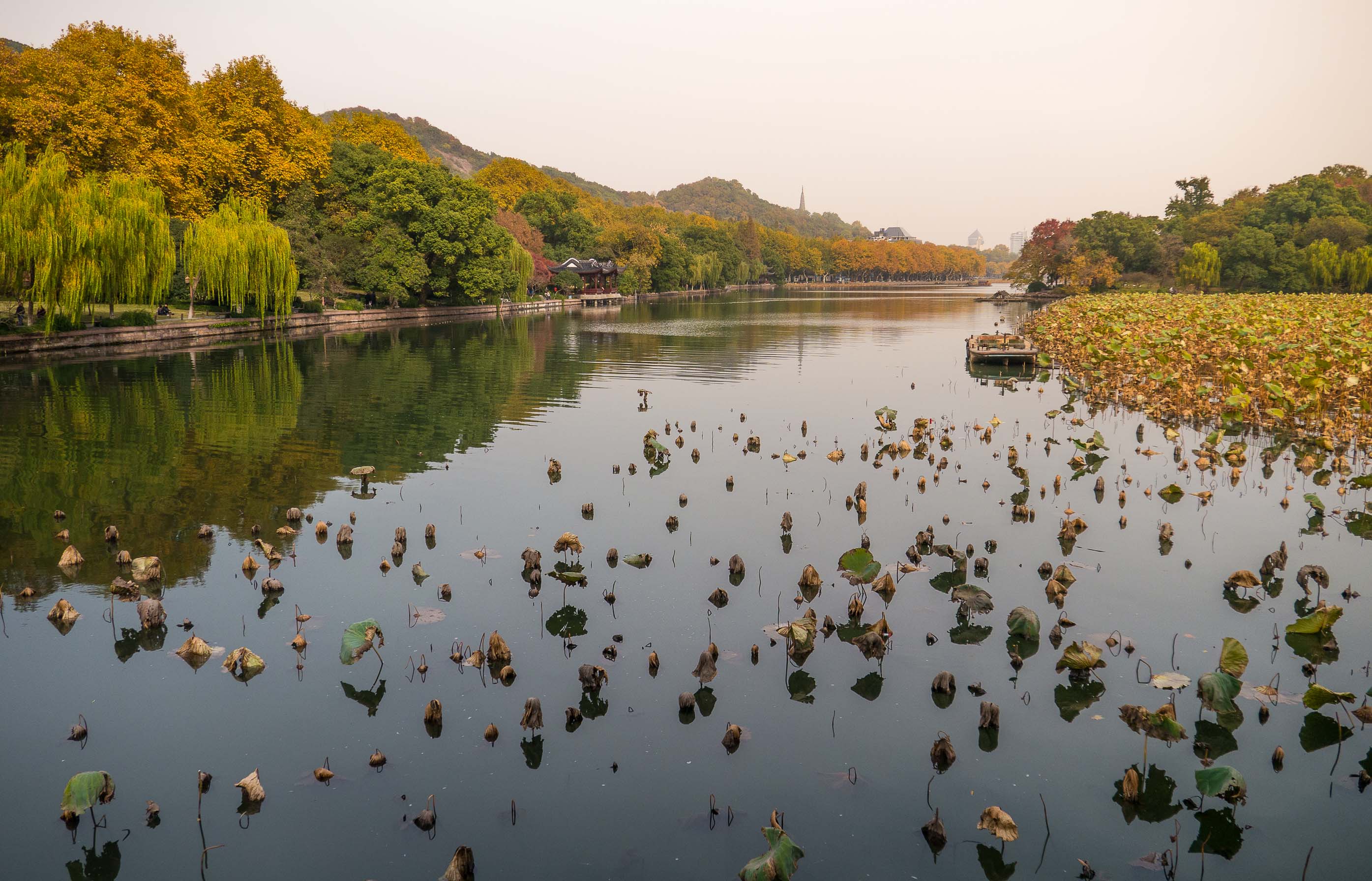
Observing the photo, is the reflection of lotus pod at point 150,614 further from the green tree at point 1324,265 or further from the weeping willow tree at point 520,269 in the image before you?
the green tree at point 1324,265

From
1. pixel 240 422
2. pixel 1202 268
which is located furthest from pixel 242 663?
pixel 1202 268

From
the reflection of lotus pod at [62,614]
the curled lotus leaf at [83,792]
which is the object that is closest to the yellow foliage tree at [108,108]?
the reflection of lotus pod at [62,614]

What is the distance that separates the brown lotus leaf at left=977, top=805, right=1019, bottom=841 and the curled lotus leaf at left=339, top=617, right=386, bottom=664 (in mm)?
5498

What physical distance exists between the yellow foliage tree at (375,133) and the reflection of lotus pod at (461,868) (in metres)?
72.8

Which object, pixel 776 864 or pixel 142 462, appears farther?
pixel 142 462

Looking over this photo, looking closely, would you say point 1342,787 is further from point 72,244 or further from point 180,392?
point 72,244

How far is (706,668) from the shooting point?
770 cm

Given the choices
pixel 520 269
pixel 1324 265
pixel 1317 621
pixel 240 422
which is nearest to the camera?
pixel 1317 621

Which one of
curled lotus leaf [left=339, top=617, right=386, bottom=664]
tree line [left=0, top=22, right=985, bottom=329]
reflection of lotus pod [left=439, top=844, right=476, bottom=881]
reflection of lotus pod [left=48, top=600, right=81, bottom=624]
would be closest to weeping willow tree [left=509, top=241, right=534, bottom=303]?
tree line [left=0, top=22, right=985, bottom=329]

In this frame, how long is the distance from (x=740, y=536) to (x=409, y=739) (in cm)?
616

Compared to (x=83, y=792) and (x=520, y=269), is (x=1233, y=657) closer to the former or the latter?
(x=83, y=792)

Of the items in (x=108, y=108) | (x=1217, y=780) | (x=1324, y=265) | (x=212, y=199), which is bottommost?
(x=1217, y=780)

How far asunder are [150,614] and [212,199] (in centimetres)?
5211

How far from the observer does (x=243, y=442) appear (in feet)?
58.2
